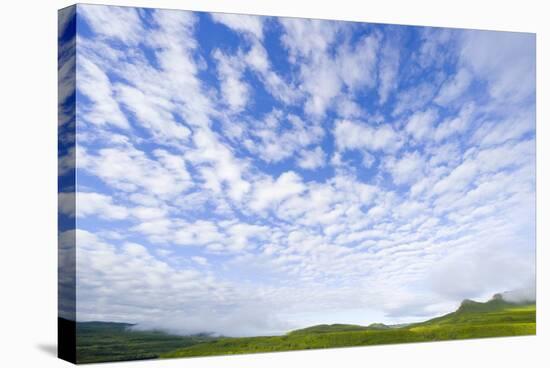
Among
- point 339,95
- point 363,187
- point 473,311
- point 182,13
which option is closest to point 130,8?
point 182,13

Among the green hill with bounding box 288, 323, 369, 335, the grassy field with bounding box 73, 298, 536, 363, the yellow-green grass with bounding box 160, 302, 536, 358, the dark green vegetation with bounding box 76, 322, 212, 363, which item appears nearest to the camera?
the dark green vegetation with bounding box 76, 322, 212, 363

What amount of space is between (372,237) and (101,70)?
3830 mm

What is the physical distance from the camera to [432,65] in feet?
38.9

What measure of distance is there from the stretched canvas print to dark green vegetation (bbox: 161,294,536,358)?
0.02m

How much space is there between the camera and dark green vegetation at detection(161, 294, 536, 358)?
35.8ft

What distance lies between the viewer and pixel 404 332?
465 inches

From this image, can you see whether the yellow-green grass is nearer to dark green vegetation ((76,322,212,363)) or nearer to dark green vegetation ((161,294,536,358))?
dark green vegetation ((161,294,536,358))

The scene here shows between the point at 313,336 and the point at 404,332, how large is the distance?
1.24 metres

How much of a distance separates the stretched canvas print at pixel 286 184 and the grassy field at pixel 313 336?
0.02 m

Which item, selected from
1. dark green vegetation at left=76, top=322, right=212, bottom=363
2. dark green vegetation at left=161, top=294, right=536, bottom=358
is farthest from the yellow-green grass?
dark green vegetation at left=76, top=322, right=212, bottom=363

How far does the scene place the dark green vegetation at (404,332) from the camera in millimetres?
10914

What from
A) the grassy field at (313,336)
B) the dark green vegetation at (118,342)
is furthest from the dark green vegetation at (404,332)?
the dark green vegetation at (118,342)

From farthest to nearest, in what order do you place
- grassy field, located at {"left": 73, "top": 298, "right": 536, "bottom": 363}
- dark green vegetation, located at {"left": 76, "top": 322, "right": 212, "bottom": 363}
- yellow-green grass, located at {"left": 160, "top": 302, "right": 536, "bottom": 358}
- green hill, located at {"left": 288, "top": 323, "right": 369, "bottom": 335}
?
green hill, located at {"left": 288, "top": 323, "right": 369, "bottom": 335} < yellow-green grass, located at {"left": 160, "top": 302, "right": 536, "bottom": 358} < grassy field, located at {"left": 73, "top": 298, "right": 536, "bottom": 363} < dark green vegetation, located at {"left": 76, "top": 322, "right": 212, "bottom": 363}

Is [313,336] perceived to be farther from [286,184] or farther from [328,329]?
[286,184]
